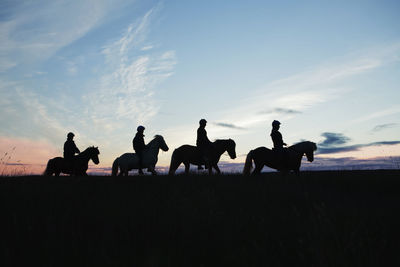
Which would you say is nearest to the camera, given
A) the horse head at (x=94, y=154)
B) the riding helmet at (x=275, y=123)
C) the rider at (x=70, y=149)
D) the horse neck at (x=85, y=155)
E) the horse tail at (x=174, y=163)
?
the riding helmet at (x=275, y=123)

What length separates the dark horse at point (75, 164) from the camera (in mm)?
15074

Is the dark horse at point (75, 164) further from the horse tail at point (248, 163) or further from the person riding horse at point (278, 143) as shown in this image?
the person riding horse at point (278, 143)

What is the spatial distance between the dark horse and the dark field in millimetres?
7761

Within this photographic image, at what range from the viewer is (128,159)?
14.8m

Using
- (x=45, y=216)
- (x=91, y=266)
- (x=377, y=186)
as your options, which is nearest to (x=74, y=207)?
(x=45, y=216)

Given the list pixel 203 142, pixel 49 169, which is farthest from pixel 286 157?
pixel 49 169

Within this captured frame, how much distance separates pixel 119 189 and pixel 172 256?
4621 millimetres

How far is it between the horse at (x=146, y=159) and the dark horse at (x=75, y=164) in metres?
1.23

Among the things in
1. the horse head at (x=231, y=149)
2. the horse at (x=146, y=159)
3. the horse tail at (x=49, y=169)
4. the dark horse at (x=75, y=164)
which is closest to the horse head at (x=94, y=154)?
the dark horse at (x=75, y=164)

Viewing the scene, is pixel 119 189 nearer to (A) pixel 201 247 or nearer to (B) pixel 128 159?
(A) pixel 201 247

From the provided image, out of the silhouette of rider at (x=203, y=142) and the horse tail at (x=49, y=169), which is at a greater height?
the silhouette of rider at (x=203, y=142)

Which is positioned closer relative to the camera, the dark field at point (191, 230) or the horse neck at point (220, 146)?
the dark field at point (191, 230)

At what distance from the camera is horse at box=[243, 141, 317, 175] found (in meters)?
12.6

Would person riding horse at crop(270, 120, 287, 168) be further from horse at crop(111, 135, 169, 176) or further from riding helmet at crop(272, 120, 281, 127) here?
horse at crop(111, 135, 169, 176)
